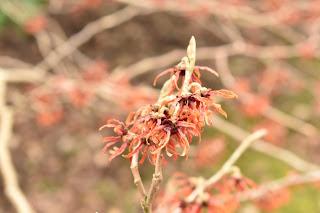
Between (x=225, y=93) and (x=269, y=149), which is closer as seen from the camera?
(x=225, y=93)

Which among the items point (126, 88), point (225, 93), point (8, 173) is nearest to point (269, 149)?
point (126, 88)

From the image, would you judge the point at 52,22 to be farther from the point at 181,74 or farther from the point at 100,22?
the point at 181,74

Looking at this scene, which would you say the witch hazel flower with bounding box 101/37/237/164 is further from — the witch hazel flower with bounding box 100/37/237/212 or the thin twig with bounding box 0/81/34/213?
the thin twig with bounding box 0/81/34/213

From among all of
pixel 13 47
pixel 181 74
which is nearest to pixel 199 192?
pixel 181 74

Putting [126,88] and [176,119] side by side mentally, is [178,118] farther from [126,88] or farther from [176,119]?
[126,88]

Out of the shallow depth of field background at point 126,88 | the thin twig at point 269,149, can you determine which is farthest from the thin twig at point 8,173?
the thin twig at point 269,149

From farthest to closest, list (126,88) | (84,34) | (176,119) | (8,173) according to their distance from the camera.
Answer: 1. (84,34)
2. (126,88)
3. (8,173)
4. (176,119)

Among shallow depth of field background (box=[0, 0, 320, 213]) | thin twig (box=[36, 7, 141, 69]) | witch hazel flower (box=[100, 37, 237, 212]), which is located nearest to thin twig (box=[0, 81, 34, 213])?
shallow depth of field background (box=[0, 0, 320, 213])

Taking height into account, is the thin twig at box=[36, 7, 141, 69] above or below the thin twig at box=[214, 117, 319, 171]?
above
